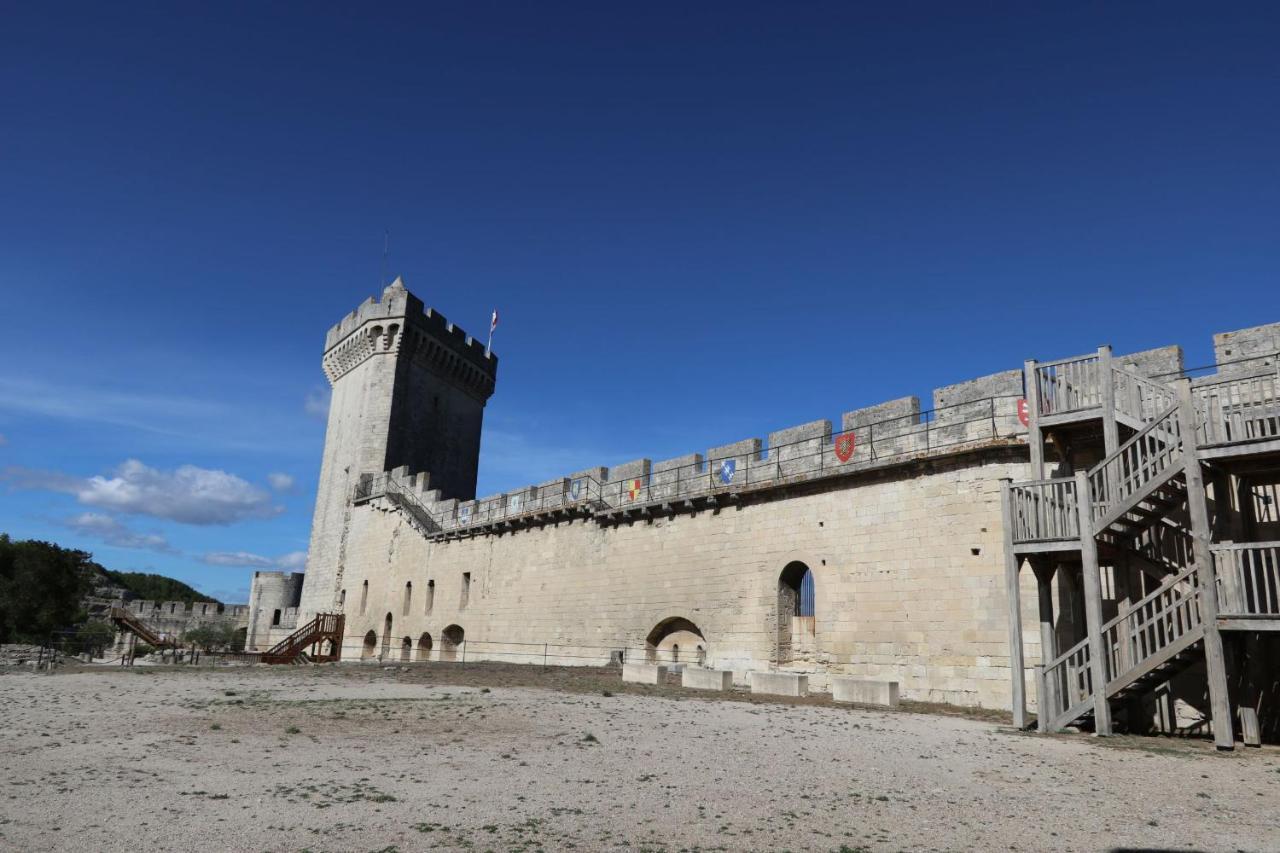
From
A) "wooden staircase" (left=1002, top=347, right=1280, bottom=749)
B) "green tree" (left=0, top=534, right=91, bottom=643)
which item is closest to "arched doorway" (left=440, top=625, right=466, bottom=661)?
"wooden staircase" (left=1002, top=347, right=1280, bottom=749)

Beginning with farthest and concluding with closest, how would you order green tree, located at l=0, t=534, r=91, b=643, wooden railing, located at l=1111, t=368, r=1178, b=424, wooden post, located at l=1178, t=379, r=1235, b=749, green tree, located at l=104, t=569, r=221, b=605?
green tree, located at l=104, t=569, r=221, b=605, green tree, located at l=0, t=534, r=91, b=643, wooden railing, located at l=1111, t=368, r=1178, b=424, wooden post, located at l=1178, t=379, r=1235, b=749

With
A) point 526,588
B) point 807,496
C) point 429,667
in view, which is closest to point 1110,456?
point 807,496

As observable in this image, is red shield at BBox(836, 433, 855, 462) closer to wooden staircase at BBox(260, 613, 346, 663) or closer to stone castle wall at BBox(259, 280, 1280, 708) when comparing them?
stone castle wall at BBox(259, 280, 1280, 708)

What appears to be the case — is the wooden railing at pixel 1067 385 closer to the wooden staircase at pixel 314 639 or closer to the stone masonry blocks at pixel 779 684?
the stone masonry blocks at pixel 779 684

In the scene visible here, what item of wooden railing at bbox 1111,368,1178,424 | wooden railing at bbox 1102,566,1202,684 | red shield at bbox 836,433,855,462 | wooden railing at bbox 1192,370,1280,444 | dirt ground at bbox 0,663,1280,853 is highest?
red shield at bbox 836,433,855,462

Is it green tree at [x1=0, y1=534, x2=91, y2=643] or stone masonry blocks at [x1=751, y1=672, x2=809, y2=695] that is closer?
stone masonry blocks at [x1=751, y1=672, x2=809, y2=695]

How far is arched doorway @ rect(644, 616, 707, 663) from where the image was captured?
19906mm

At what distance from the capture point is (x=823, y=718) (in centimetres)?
1133

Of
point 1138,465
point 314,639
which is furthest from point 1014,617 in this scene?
point 314,639

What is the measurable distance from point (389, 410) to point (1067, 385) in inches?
1126

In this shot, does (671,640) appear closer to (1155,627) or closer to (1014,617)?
(1014,617)

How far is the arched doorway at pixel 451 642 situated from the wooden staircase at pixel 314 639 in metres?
6.47

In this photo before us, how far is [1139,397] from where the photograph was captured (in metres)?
11.6

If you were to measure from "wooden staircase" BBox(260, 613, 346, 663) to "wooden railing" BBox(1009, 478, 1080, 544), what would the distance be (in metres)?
27.7
